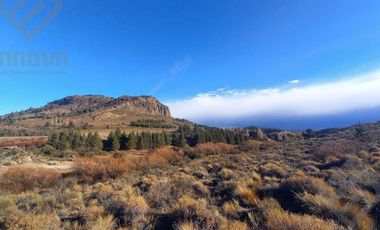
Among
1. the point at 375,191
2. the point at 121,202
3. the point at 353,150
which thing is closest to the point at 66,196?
the point at 121,202

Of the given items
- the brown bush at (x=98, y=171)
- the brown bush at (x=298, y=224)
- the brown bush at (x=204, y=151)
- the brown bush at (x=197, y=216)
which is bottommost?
the brown bush at (x=204, y=151)

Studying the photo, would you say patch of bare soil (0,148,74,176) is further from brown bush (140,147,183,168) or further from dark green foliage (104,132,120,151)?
dark green foliage (104,132,120,151)

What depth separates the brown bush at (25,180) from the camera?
55.3ft

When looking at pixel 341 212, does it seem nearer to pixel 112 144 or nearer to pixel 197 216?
pixel 197 216

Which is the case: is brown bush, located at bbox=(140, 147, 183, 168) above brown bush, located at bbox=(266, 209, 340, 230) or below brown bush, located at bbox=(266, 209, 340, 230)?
below

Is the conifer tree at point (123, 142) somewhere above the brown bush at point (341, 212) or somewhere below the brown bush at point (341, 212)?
above

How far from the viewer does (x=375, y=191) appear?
25.3 ft

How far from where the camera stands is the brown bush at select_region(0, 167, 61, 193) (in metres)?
16.8

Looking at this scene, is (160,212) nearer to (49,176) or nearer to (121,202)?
(121,202)

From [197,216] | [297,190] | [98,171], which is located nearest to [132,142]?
[98,171]

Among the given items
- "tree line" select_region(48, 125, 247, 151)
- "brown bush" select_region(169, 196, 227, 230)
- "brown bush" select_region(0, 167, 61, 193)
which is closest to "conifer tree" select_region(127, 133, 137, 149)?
"tree line" select_region(48, 125, 247, 151)

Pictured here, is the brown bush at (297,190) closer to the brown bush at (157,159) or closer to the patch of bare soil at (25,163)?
the brown bush at (157,159)

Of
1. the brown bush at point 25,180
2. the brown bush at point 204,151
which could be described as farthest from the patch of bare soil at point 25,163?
the brown bush at point 204,151

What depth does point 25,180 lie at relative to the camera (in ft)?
57.8
